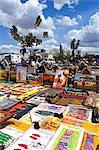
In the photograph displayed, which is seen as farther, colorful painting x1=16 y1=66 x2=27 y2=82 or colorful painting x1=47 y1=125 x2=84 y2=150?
colorful painting x1=16 y1=66 x2=27 y2=82

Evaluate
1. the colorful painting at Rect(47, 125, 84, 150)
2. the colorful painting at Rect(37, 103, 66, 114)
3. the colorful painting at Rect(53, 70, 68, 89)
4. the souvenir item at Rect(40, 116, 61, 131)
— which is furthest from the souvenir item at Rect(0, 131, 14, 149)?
the colorful painting at Rect(53, 70, 68, 89)

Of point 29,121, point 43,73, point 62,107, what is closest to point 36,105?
point 62,107

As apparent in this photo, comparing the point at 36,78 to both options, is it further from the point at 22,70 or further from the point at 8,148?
the point at 8,148

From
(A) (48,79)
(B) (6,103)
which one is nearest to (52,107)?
(B) (6,103)

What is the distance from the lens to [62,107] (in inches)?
189

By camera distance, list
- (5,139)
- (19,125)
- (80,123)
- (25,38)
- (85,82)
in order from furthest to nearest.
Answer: (25,38), (85,82), (80,123), (19,125), (5,139)

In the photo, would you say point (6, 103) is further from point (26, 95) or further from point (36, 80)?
point (36, 80)

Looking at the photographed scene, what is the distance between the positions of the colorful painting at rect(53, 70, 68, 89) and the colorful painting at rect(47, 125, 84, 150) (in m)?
3.59

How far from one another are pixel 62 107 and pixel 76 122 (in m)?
0.98

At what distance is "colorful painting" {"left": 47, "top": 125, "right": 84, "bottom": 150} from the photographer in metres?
2.83

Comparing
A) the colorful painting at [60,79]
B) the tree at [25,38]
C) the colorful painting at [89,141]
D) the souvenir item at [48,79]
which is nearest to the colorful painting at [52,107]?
the colorful painting at [89,141]

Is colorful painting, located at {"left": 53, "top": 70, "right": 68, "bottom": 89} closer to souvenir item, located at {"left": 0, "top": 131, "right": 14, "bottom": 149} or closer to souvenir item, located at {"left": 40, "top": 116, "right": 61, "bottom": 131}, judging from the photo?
souvenir item, located at {"left": 40, "top": 116, "right": 61, "bottom": 131}

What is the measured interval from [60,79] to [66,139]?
4200 mm

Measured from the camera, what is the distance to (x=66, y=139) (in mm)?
3047
